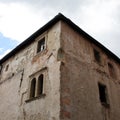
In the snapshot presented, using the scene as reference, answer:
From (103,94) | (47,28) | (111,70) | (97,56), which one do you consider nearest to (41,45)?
(47,28)

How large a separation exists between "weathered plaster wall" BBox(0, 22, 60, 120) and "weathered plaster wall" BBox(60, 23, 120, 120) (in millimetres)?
416

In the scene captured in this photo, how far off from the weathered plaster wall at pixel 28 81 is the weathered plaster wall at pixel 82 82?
0.42 m

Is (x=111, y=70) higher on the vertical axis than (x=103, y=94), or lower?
higher

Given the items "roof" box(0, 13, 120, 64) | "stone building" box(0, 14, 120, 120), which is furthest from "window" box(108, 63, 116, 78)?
"roof" box(0, 13, 120, 64)

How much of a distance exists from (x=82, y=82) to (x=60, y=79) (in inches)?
64.5

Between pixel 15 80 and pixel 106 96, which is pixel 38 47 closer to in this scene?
pixel 15 80

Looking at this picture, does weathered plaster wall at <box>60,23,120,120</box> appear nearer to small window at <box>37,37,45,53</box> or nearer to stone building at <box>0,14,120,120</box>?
stone building at <box>0,14,120,120</box>

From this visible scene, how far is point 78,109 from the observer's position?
8055 mm

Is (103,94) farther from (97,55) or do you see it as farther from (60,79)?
(60,79)

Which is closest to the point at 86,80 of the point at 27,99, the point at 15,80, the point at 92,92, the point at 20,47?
the point at 92,92

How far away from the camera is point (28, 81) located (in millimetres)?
9852

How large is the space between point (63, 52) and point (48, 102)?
8.59 ft

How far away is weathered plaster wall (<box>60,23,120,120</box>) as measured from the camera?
7953 mm

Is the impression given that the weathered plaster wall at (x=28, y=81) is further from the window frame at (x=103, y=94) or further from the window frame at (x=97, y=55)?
the window frame at (x=103, y=94)
